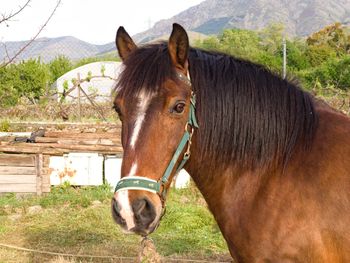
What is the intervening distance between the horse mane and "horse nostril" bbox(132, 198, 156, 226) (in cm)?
56

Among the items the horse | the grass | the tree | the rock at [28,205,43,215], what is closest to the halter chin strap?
the horse

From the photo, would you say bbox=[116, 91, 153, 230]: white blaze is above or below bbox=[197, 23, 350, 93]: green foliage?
above

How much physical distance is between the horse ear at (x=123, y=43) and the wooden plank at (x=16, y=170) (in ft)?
21.2

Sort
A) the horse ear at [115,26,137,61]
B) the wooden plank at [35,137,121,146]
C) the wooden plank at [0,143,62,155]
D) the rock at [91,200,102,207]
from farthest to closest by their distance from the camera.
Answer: the wooden plank at [35,137,121,146]
the wooden plank at [0,143,62,155]
the rock at [91,200,102,207]
the horse ear at [115,26,137,61]

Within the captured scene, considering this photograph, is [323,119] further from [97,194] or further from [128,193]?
[97,194]

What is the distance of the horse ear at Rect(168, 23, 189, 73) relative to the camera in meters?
2.49

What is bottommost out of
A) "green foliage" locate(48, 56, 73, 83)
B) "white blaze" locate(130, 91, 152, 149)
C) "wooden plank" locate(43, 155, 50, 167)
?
"green foliage" locate(48, 56, 73, 83)

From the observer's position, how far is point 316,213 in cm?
254

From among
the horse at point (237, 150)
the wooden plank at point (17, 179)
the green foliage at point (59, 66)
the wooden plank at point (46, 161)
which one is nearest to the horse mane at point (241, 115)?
the horse at point (237, 150)

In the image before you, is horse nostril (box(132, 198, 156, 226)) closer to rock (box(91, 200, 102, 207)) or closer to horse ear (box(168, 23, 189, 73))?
horse ear (box(168, 23, 189, 73))

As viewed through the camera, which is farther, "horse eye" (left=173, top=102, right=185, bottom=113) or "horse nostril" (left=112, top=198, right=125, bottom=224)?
"horse eye" (left=173, top=102, right=185, bottom=113)

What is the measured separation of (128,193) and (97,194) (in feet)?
21.2

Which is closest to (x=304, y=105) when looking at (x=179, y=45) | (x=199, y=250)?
(x=179, y=45)

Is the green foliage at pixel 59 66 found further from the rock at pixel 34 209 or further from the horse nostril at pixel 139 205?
the horse nostril at pixel 139 205
